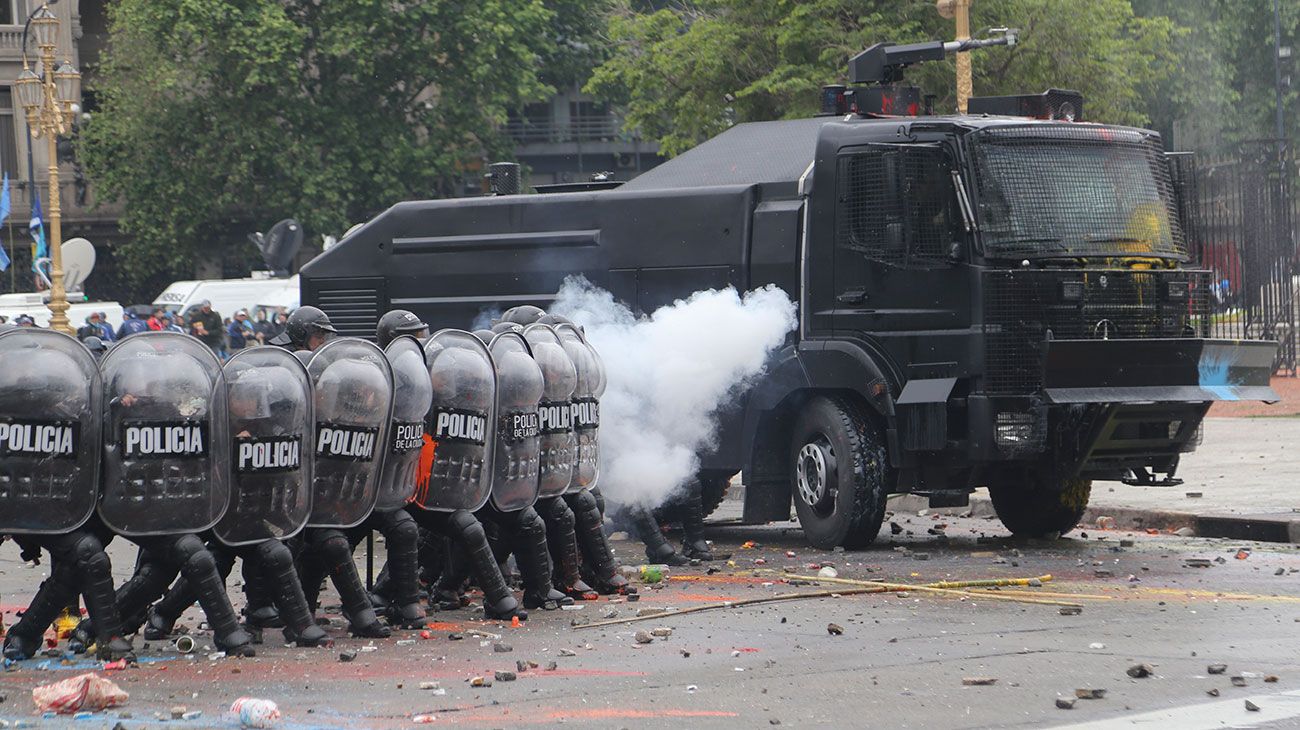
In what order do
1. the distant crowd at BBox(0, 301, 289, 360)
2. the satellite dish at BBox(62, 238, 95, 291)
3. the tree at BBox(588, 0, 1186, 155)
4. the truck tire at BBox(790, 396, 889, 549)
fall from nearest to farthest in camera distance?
the truck tire at BBox(790, 396, 889, 549) → the tree at BBox(588, 0, 1186, 155) → the distant crowd at BBox(0, 301, 289, 360) → the satellite dish at BBox(62, 238, 95, 291)

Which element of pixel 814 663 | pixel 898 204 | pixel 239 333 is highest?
pixel 898 204

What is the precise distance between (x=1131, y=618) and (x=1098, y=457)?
300 cm

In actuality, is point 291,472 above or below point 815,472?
above

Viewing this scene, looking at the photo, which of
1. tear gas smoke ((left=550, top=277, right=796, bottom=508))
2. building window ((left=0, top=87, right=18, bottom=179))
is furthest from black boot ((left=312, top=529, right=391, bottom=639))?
building window ((left=0, top=87, right=18, bottom=179))

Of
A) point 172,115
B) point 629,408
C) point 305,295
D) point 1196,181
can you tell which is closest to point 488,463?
point 629,408

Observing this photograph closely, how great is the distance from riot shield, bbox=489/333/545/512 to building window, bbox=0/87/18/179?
142 ft

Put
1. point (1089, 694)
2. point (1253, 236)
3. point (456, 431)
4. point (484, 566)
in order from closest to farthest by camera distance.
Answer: point (1089, 694)
point (456, 431)
point (484, 566)
point (1253, 236)

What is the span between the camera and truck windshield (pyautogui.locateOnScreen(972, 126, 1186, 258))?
1227 cm

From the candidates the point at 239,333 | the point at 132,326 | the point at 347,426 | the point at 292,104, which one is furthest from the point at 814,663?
the point at 292,104

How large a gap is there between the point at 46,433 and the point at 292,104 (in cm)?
3986

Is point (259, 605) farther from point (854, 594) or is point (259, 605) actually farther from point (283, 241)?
point (283, 241)

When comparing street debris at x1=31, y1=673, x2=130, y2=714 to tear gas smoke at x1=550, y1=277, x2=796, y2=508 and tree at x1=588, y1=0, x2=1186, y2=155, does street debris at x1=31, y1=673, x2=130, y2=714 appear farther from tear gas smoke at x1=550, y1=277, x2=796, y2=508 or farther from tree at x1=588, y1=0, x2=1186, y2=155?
tree at x1=588, y1=0, x2=1186, y2=155

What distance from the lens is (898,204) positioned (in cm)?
1256

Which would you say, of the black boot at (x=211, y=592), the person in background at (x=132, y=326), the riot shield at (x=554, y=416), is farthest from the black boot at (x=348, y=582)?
the person in background at (x=132, y=326)
